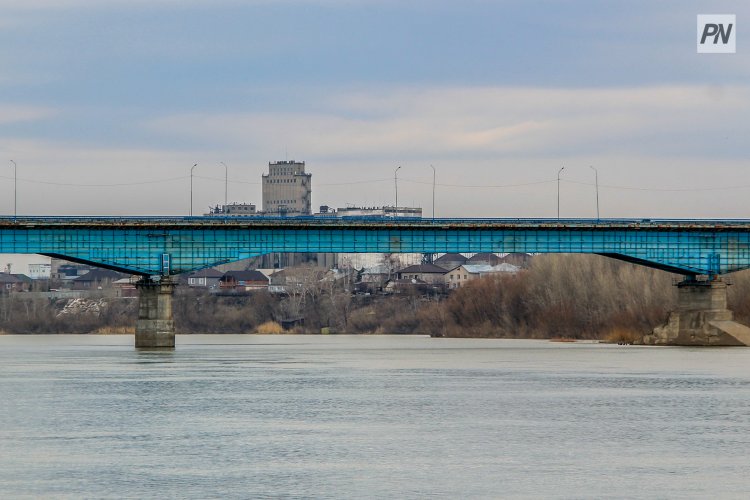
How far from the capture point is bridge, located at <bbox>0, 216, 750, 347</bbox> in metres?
110

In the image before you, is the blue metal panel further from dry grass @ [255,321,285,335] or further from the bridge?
dry grass @ [255,321,285,335]

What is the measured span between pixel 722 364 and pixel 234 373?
98.4 feet

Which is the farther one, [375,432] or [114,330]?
[114,330]

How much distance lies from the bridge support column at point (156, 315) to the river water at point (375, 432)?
26849 millimetres

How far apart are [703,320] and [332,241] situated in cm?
3102

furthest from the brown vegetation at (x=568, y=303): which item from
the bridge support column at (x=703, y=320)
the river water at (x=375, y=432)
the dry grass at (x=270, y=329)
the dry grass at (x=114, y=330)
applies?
the river water at (x=375, y=432)

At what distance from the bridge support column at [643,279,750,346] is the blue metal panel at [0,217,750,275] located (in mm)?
1626

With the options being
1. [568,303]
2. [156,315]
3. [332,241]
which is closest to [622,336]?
[568,303]

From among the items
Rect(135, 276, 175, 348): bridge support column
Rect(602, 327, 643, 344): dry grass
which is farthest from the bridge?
Rect(602, 327, 643, 344): dry grass

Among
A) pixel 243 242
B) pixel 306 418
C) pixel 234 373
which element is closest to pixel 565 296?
pixel 243 242

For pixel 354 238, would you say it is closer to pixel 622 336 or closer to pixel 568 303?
pixel 622 336

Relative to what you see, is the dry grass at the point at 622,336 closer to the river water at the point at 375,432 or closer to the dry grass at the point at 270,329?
the river water at the point at 375,432

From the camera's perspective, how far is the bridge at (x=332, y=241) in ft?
360

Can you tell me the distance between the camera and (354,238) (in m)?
115
